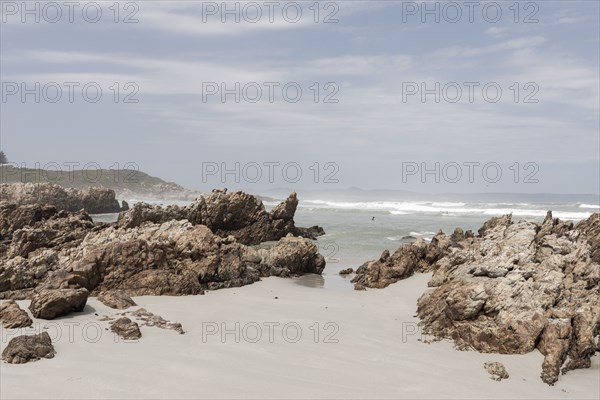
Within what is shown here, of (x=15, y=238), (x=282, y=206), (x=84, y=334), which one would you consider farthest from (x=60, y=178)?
(x=84, y=334)

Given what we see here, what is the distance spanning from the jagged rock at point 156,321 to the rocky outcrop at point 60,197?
174ft

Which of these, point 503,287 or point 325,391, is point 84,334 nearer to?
point 325,391

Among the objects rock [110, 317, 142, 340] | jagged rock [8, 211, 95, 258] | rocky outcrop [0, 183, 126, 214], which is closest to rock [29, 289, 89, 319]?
rock [110, 317, 142, 340]

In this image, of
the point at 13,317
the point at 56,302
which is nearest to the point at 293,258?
the point at 56,302

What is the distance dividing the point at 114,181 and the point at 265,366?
467ft

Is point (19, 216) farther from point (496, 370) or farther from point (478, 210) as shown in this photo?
point (478, 210)

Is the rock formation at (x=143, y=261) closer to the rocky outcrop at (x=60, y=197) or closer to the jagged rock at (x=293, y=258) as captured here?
the jagged rock at (x=293, y=258)

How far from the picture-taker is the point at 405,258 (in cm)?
1661

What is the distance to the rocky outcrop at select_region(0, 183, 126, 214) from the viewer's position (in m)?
59.4

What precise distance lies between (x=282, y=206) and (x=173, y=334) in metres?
23.2

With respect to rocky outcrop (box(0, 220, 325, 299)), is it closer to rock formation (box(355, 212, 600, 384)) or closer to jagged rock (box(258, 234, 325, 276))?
jagged rock (box(258, 234, 325, 276))

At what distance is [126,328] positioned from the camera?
29.4 ft

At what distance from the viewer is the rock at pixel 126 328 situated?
8.80 meters

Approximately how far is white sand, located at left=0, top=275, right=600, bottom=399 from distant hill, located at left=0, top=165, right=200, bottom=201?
4255 inches
